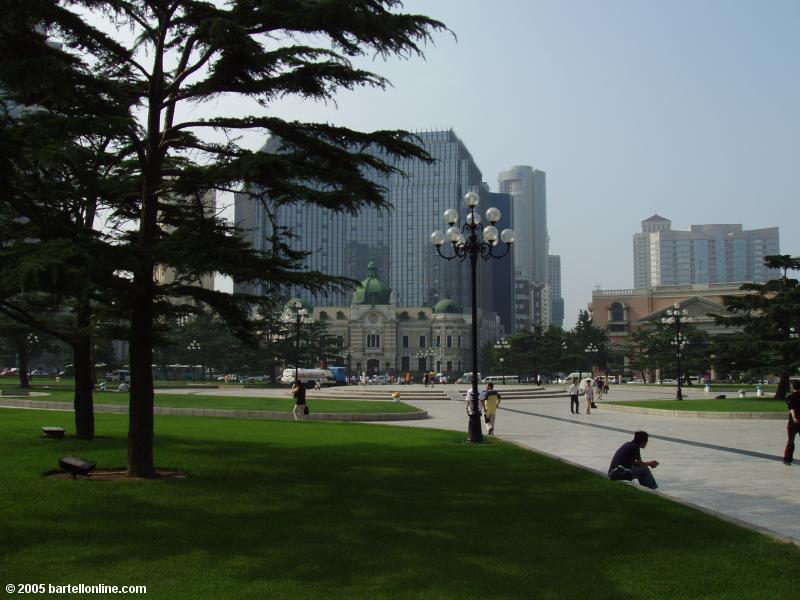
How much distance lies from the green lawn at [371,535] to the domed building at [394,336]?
389 ft

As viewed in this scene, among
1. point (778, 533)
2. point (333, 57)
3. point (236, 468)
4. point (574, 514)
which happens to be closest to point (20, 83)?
point (333, 57)

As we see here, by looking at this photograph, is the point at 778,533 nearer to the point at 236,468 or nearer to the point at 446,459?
the point at 446,459

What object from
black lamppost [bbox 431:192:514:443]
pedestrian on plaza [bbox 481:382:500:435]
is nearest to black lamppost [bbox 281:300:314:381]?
pedestrian on plaza [bbox 481:382:500:435]

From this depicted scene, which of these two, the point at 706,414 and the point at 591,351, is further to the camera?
the point at 591,351

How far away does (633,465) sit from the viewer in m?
12.7

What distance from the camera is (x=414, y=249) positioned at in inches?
6422

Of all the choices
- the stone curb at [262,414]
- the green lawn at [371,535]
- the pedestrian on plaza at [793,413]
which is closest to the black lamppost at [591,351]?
the stone curb at [262,414]

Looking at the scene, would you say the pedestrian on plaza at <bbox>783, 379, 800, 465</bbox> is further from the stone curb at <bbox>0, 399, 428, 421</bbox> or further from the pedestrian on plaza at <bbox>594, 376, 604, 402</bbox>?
the pedestrian on plaza at <bbox>594, 376, 604, 402</bbox>

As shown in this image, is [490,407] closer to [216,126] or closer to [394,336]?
[216,126]

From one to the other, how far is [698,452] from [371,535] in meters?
12.6

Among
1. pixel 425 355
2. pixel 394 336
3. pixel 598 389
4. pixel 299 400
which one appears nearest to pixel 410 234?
pixel 394 336

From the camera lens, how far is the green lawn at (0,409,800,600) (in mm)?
7035

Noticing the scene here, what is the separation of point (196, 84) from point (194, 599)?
8.84 m

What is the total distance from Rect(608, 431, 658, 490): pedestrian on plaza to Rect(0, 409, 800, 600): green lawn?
0.29m
